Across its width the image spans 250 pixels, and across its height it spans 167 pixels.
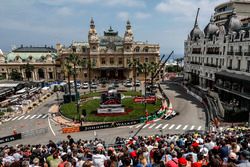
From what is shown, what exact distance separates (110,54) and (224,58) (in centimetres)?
5458

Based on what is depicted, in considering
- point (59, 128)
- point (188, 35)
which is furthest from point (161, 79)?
point (59, 128)

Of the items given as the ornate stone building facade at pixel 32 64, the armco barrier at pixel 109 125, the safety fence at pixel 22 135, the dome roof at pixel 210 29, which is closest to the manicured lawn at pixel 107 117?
the armco barrier at pixel 109 125

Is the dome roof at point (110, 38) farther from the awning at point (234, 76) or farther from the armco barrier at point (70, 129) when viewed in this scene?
the armco barrier at point (70, 129)

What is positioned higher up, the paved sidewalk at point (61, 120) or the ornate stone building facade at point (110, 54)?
the ornate stone building facade at point (110, 54)

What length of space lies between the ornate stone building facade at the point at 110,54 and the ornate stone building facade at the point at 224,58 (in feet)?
78.1

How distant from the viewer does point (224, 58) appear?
5509 centimetres

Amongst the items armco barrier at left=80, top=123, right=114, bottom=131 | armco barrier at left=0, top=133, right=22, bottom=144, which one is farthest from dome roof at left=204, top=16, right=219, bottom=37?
armco barrier at left=0, top=133, right=22, bottom=144

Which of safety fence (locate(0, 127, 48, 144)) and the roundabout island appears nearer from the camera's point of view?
safety fence (locate(0, 127, 48, 144))

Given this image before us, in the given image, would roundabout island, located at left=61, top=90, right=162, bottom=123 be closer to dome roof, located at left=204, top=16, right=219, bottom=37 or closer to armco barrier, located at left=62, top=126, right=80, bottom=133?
armco barrier, located at left=62, top=126, right=80, bottom=133

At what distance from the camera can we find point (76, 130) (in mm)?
39062

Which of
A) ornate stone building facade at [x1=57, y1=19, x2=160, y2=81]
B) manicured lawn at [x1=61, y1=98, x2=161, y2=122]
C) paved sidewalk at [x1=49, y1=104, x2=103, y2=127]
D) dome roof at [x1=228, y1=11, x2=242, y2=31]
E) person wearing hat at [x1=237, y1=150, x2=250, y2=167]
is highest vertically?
dome roof at [x1=228, y1=11, x2=242, y2=31]

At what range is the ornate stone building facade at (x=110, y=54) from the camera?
97.9 meters

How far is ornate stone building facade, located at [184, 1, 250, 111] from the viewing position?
150ft

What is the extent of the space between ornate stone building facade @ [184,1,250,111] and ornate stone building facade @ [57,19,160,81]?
78.1 ft
